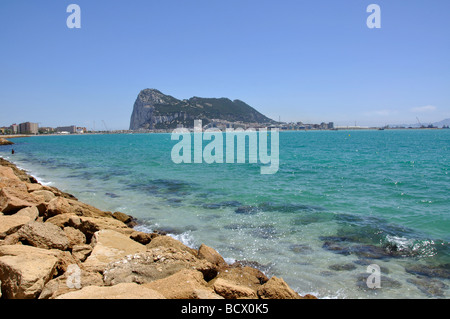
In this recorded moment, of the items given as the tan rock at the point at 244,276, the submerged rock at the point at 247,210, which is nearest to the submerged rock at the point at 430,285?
the tan rock at the point at 244,276

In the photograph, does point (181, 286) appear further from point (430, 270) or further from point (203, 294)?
point (430, 270)

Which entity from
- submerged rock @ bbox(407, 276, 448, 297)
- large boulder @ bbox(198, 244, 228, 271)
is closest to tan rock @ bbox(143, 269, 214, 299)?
large boulder @ bbox(198, 244, 228, 271)

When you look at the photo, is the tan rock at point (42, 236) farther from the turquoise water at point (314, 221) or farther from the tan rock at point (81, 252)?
the turquoise water at point (314, 221)

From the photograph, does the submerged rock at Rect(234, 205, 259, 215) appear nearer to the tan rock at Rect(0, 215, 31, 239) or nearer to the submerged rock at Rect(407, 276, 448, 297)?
the submerged rock at Rect(407, 276, 448, 297)

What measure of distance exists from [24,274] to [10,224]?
3.12 metres

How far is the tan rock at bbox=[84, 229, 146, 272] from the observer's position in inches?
233

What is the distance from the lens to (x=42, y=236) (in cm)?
643

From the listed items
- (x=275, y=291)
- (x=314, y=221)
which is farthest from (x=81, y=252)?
(x=314, y=221)

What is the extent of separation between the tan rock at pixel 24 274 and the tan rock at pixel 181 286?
169 cm

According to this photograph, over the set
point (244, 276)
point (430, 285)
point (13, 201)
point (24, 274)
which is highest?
point (13, 201)

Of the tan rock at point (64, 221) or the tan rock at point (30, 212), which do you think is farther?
the tan rock at point (30, 212)

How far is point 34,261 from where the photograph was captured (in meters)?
4.98

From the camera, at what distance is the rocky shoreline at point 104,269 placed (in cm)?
454

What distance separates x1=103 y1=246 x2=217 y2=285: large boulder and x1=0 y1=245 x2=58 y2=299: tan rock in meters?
1.02
